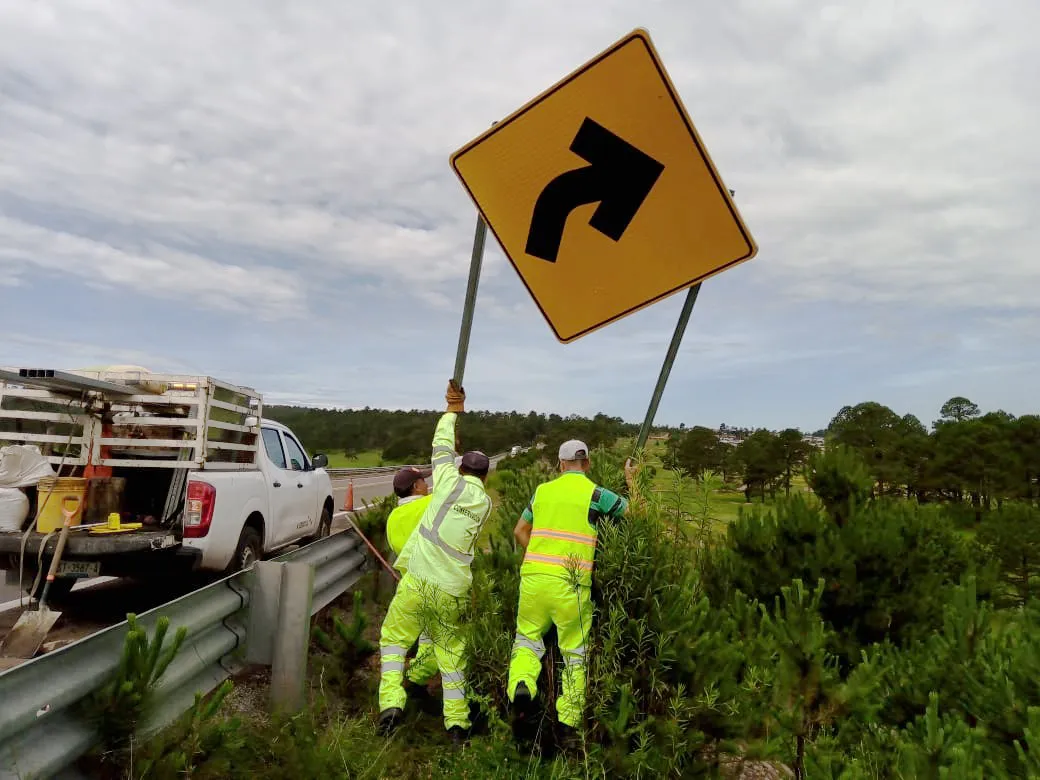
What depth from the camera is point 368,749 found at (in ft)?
11.0

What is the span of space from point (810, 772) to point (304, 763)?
6.57 ft

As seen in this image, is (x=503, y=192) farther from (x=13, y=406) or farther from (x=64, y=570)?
(x=13, y=406)

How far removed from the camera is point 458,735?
3.74 m

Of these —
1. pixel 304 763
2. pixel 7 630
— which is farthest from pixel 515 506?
pixel 7 630

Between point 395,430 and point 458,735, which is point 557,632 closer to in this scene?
point 458,735

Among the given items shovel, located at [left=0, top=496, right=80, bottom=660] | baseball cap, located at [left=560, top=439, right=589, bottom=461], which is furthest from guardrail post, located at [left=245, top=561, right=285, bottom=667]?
shovel, located at [left=0, top=496, right=80, bottom=660]

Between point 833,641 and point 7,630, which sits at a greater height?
point 833,641

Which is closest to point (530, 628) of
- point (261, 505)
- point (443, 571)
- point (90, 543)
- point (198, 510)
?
point (443, 571)

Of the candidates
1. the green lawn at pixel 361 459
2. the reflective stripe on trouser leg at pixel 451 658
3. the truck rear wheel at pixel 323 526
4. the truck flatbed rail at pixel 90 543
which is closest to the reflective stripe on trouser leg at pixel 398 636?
the reflective stripe on trouser leg at pixel 451 658

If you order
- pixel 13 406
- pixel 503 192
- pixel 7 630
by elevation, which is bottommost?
pixel 7 630

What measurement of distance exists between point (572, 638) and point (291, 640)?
1526 millimetres

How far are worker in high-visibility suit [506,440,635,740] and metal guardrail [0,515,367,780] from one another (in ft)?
4.69

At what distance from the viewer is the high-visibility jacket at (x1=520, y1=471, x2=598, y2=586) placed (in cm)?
355

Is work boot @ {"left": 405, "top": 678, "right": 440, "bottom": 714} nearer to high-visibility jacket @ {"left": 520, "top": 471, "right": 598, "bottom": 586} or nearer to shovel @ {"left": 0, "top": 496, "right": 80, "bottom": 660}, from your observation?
high-visibility jacket @ {"left": 520, "top": 471, "right": 598, "bottom": 586}
